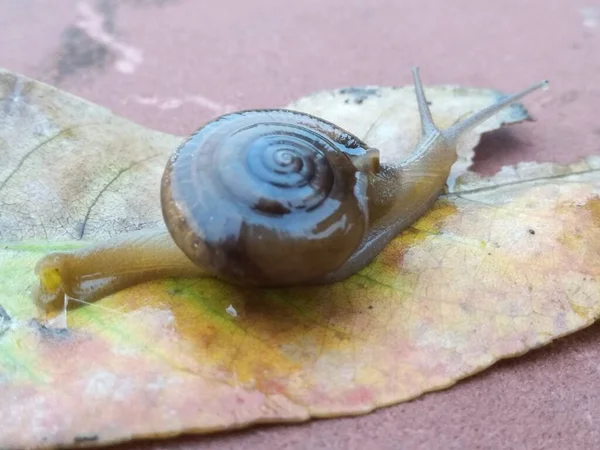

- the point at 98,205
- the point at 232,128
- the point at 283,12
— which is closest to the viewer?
the point at 232,128

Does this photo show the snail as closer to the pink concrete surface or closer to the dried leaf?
the dried leaf

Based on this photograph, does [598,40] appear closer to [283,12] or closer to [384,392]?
[283,12]

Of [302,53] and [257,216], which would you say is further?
[302,53]

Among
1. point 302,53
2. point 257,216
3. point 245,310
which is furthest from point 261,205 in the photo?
point 302,53

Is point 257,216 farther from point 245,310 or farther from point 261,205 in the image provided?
point 245,310

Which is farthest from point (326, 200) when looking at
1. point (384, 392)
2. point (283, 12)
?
point (283, 12)

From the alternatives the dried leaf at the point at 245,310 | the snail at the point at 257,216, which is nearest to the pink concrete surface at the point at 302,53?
the dried leaf at the point at 245,310
